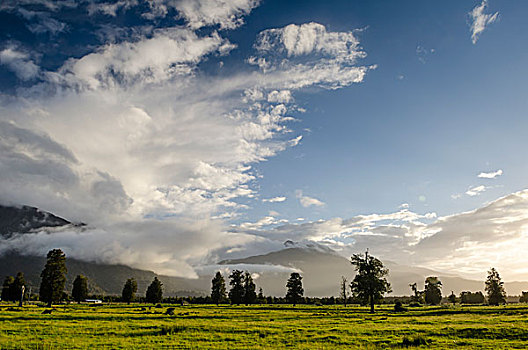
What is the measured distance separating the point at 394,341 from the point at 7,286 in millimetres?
150826

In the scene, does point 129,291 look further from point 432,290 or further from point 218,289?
point 432,290

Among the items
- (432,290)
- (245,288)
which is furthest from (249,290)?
(432,290)

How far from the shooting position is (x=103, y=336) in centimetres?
3606

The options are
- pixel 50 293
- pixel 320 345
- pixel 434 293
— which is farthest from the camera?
pixel 434 293

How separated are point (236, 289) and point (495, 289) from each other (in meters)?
93.8

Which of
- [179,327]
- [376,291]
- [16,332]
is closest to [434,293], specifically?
[376,291]

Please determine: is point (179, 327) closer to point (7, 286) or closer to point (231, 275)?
point (231, 275)

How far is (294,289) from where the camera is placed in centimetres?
14262

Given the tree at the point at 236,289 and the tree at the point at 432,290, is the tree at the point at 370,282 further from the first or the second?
the tree at the point at 432,290

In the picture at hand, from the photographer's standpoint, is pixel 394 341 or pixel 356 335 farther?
pixel 356 335

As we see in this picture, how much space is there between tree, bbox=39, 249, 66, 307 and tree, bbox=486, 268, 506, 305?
466 ft

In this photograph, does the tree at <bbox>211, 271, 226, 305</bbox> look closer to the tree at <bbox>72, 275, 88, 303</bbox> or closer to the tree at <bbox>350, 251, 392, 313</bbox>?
the tree at <bbox>72, 275, 88, 303</bbox>

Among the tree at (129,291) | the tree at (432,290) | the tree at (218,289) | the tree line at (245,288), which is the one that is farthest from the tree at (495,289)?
the tree at (129,291)

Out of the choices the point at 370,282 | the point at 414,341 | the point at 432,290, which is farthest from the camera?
the point at 432,290
